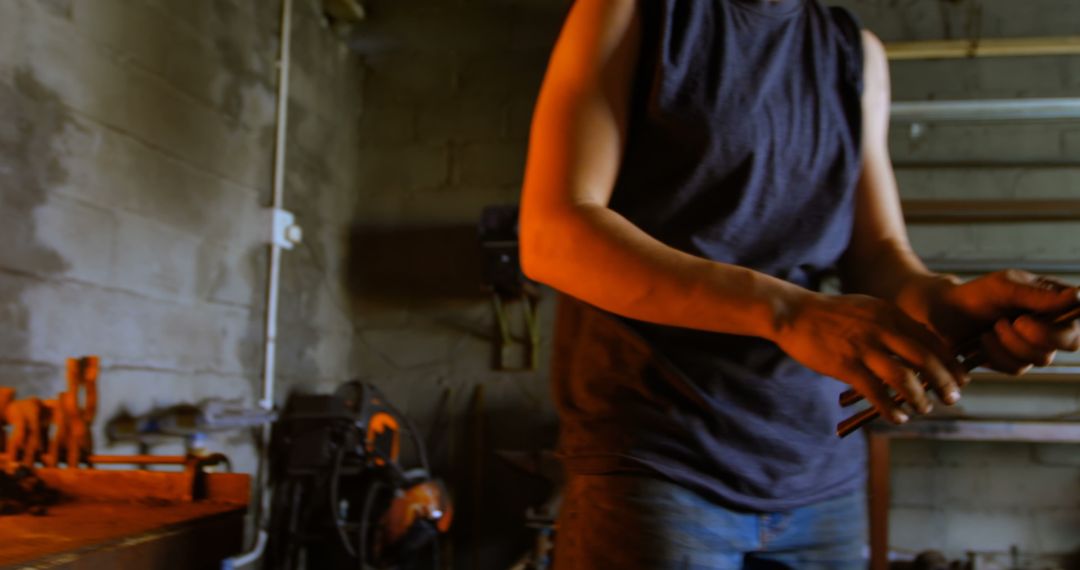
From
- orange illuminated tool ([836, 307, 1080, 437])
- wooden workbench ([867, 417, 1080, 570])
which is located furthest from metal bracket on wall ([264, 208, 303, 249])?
orange illuminated tool ([836, 307, 1080, 437])

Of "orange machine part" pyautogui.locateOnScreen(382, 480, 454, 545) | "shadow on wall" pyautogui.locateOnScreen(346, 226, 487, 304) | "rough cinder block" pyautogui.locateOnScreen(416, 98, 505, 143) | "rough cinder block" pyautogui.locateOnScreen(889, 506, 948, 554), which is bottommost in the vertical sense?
"rough cinder block" pyautogui.locateOnScreen(889, 506, 948, 554)

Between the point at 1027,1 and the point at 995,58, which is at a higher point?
the point at 1027,1

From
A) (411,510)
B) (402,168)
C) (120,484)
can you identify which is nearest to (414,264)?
(402,168)

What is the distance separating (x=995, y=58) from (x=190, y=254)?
283cm

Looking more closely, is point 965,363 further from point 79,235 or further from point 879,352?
point 79,235

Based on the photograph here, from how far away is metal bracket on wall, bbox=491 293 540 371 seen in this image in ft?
10.2

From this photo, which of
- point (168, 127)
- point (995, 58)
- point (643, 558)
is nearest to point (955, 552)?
point (995, 58)

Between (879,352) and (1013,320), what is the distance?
0.34 feet

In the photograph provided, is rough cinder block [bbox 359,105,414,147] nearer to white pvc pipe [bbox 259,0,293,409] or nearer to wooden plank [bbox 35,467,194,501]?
white pvc pipe [bbox 259,0,293,409]

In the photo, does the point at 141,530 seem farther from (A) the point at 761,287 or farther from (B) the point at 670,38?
(B) the point at 670,38

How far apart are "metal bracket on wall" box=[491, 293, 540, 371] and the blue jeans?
2307mm

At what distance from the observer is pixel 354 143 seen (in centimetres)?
336

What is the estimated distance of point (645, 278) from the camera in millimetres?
648

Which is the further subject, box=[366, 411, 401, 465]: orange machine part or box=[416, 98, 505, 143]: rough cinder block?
box=[416, 98, 505, 143]: rough cinder block
